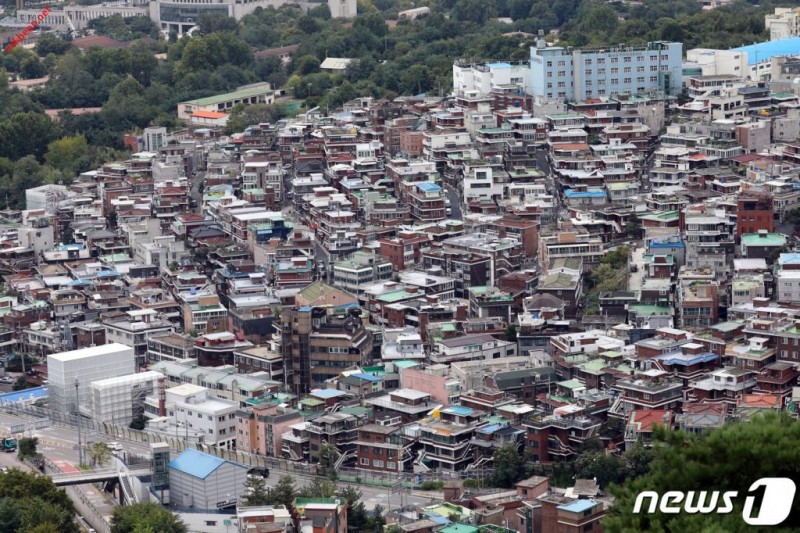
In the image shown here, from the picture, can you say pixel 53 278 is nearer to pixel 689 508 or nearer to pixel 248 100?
pixel 248 100

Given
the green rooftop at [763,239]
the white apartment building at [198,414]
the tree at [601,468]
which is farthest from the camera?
the green rooftop at [763,239]

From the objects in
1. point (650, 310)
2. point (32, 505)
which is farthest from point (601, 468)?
point (32, 505)

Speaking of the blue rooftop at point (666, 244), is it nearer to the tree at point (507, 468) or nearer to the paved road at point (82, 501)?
the tree at point (507, 468)

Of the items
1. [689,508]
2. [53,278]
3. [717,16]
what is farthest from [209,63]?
[689,508]

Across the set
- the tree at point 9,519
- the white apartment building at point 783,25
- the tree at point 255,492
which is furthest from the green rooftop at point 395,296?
the white apartment building at point 783,25

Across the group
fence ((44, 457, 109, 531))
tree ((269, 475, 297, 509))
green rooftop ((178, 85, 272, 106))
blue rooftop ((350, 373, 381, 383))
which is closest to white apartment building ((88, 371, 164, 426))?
fence ((44, 457, 109, 531))

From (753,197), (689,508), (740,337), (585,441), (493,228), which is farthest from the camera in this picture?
(493,228)

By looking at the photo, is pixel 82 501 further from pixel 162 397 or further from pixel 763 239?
pixel 763 239
